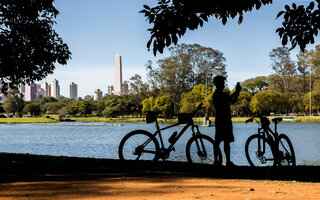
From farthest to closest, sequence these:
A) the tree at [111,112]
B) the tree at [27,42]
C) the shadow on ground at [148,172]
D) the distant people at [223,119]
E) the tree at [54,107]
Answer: the tree at [54,107] < the tree at [111,112] < the tree at [27,42] < the distant people at [223,119] < the shadow on ground at [148,172]

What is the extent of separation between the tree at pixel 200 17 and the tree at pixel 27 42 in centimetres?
591

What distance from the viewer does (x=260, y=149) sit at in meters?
6.71

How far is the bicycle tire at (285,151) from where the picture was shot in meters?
6.62

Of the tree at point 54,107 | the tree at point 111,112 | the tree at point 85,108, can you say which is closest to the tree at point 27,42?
the tree at point 111,112

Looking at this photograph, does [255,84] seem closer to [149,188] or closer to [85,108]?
[85,108]

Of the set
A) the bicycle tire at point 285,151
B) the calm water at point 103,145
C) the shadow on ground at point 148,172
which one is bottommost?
the calm water at point 103,145

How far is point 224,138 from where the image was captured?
598 centimetres

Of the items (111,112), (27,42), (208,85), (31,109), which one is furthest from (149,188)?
(31,109)

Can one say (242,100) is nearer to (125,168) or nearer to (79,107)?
(79,107)

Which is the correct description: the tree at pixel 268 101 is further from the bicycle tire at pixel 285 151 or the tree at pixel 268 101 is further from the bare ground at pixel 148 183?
the bare ground at pixel 148 183

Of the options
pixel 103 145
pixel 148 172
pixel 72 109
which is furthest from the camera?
pixel 72 109

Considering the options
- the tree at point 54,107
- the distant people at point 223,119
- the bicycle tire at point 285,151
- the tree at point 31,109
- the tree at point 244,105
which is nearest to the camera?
the distant people at point 223,119

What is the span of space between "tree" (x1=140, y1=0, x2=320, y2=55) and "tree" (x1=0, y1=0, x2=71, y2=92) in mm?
5909

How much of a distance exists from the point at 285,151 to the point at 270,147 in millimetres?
510
